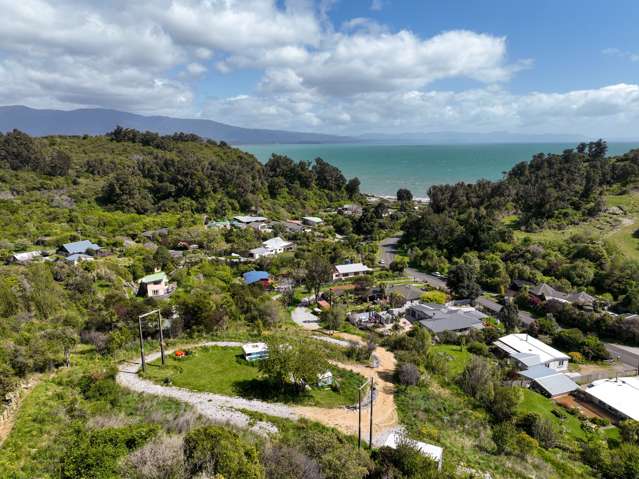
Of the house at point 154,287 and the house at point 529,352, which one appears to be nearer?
the house at point 529,352

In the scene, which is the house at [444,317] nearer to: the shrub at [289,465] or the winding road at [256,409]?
the winding road at [256,409]

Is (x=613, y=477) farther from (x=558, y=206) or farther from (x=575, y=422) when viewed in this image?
(x=558, y=206)

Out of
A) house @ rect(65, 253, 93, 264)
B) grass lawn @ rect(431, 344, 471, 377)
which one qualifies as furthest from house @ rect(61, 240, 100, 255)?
grass lawn @ rect(431, 344, 471, 377)

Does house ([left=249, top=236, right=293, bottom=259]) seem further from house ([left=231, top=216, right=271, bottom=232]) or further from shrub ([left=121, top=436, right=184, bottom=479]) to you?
shrub ([left=121, top=436, right=184, bottom=479])

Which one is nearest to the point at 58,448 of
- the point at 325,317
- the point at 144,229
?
the point at 325,317

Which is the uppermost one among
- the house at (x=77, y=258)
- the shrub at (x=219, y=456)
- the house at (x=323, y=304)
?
the shrub at (x=219, y=456)

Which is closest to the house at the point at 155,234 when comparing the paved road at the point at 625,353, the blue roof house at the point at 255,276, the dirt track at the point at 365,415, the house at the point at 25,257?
the house at the point at 25,257

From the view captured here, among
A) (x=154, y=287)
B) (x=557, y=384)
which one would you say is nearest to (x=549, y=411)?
(x=557, y=384)

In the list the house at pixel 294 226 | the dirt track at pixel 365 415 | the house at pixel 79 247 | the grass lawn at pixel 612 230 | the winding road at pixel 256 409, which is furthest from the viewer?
the house at pixel 294 226
